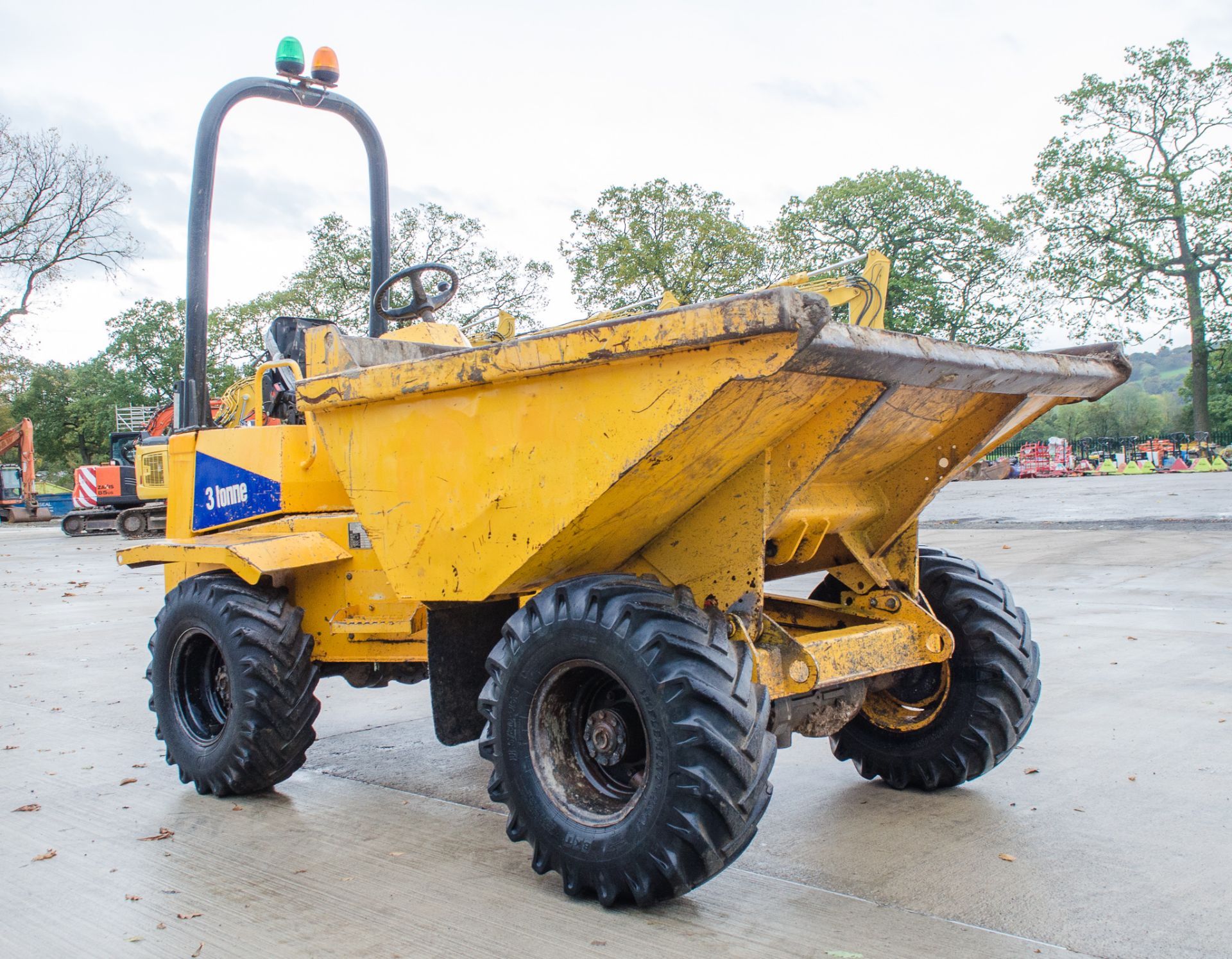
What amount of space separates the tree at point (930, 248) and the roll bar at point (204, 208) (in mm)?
35944

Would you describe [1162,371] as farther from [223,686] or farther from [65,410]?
[223,686]

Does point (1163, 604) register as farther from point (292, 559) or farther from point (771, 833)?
point (292, 559)

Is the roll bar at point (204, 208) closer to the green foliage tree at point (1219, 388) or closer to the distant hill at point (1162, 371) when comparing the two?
the green foliage tree at point (1219, 388)

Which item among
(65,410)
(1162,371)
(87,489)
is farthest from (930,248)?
(1162,371)

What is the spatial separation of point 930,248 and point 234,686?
132ft

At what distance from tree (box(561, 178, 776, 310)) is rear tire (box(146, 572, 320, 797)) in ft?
96.9

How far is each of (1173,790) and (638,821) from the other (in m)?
2.39

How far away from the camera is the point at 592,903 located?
3223 millimetres

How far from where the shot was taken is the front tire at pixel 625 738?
292 cm

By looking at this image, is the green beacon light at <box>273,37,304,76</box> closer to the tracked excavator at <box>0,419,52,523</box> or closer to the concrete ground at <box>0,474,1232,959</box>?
the concrete ground at <box>0,474,1232,959</box>

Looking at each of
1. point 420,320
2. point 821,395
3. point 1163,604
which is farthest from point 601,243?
point 821,395

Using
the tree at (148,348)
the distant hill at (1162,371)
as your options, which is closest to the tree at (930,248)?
the tree at (148,348)

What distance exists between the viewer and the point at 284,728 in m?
4.46

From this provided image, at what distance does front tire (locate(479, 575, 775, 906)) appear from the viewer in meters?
2.92
